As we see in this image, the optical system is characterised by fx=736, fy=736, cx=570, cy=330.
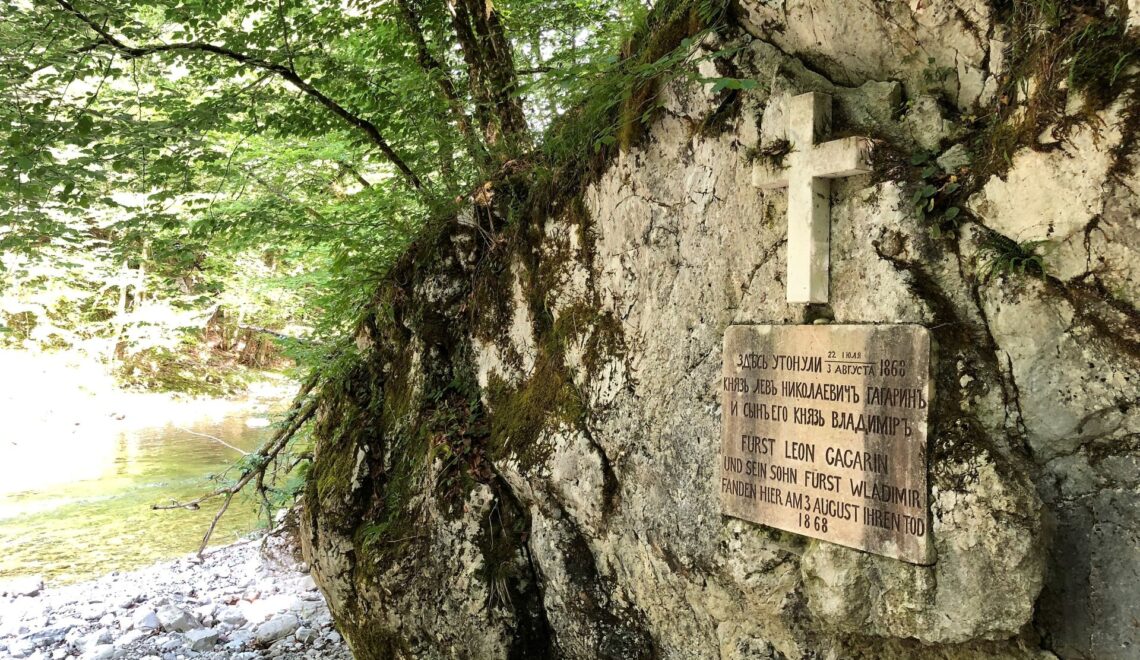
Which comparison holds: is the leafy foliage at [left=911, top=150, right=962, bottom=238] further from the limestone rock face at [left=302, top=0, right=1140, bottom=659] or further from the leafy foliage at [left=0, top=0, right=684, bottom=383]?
the leafy foliage at [left=0, top=0, right=684, bottom=383]

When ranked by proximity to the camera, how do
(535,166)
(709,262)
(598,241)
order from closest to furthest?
(709,262)
(598,241)
(535,166)

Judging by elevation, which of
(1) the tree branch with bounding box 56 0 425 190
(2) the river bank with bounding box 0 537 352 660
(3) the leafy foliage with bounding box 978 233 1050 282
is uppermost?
(1) the tree branch with bounding box 56 0 425 190

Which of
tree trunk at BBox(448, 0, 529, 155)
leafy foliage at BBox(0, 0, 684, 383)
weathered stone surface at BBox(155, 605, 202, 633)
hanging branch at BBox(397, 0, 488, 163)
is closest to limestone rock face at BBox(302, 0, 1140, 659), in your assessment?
leafy foliage at BBox(0, 0, 684, 383)

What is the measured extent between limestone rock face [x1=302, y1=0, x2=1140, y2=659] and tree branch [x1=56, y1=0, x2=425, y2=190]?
1322 mm

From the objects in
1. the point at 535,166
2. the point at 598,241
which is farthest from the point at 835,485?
the point at 535,166

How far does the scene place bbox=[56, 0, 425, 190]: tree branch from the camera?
5.06 m

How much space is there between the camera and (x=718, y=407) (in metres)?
3.29

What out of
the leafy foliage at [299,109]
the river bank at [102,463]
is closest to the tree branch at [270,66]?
the leafy foliage at [299,109]

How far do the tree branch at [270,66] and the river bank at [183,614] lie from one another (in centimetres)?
392

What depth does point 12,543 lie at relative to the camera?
9.55m

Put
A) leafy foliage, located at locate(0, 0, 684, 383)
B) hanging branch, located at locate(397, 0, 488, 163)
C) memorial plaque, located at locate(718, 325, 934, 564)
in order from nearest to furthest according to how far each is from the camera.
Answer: memorial plaque, located at locate(718, 325, 934, 564)
leafy foliage, located at locate(0, 0, 684, 383)
hanging branch, located at locate(397, 0, 488, 163)

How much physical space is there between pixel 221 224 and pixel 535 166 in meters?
2.80

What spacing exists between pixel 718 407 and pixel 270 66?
4.38m

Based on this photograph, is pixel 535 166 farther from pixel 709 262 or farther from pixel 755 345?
pixel 755 345
